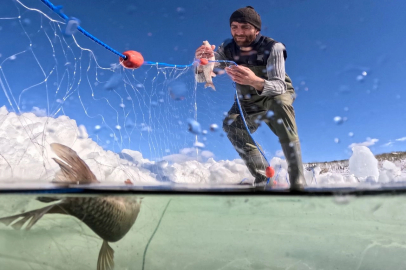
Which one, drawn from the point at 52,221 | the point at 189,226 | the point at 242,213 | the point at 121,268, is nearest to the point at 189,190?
the point at 189,226

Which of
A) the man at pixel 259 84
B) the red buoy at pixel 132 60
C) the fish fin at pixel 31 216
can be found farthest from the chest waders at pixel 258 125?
the fish fin at pixel 31 216

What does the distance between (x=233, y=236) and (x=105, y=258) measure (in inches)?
50.2

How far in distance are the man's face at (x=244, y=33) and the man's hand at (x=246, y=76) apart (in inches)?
17.4

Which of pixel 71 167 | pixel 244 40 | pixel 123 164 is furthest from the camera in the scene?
pixel 123 164

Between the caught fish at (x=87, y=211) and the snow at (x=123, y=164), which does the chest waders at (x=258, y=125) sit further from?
the caught fish at (x=87, y=211)

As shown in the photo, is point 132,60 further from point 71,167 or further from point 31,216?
point 31,216

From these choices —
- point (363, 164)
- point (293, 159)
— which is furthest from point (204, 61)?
point (363, 164)

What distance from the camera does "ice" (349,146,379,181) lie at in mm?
4063

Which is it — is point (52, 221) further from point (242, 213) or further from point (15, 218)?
point (242, 213)

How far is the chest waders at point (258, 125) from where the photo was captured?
382cm

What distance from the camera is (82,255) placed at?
2.91 meters

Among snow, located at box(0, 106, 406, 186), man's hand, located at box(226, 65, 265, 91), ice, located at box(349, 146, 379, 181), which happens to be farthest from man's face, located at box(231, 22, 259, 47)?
ice, located at box(349, 146, 379, 181)

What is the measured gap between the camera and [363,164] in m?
4.52

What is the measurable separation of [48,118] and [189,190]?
6.50 feet
